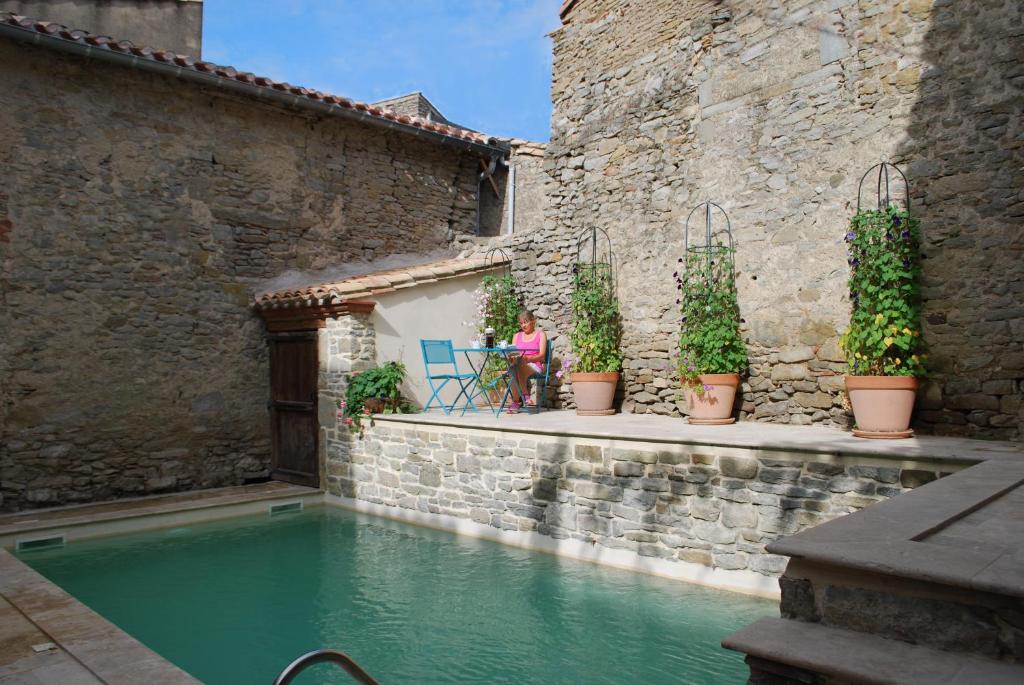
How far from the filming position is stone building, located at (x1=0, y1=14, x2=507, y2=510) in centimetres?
697

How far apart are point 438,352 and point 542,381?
1.32 m

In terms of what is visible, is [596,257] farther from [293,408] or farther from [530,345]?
[293,408]

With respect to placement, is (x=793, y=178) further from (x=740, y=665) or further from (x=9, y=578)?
(x=9, y=578)

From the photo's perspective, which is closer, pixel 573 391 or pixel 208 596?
pixel 208 596

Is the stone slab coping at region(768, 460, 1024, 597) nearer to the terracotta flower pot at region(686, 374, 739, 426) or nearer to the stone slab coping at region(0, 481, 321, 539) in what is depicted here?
the terracotta flower pot at region(686, 374, 739, 426)

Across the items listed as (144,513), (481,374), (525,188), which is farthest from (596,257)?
(144,513)

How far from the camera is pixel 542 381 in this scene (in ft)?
28.3

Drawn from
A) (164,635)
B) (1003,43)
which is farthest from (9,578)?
(1003,43)

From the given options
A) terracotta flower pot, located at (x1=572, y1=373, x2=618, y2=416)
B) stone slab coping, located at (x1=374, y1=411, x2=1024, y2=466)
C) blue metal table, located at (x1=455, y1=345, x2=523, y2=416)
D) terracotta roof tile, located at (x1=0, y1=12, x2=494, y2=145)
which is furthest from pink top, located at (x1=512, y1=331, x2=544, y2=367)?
terracotta roof tile, located at (x1=0, y1=12, x2=494, y2=145)

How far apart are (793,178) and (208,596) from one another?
5870 mm

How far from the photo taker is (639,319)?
7.91 meters

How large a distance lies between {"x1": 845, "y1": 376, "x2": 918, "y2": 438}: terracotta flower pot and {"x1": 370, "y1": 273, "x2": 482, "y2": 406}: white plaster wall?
4.61 meters

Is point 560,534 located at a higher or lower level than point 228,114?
lower

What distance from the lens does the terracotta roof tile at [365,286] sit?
7645 mm
